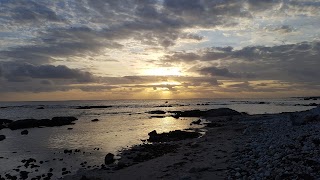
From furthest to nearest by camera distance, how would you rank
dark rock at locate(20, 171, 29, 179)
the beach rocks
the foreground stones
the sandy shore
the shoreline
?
the beach rocks, dark rock at locate(20, 171, 29, 179), the sandy shore, the shoreline, the foreground stones

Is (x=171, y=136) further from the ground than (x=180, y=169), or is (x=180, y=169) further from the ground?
(x=180, y=169)

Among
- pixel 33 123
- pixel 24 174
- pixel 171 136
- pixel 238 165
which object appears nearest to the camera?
pixel 238 165

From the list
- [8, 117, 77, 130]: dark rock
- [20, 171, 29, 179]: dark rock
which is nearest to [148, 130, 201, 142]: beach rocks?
[20, 171, 29, 179]: dark rock

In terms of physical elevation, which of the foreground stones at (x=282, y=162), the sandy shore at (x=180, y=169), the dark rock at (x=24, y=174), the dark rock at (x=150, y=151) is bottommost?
the dark rock at (x=24, y=174)

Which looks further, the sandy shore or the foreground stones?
the sandy shore

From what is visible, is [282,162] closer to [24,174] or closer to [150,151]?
[150,151]

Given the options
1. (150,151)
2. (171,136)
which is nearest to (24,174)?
(150,151)

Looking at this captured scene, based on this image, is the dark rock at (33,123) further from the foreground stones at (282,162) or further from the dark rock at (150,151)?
the foreground stones at (282,162)

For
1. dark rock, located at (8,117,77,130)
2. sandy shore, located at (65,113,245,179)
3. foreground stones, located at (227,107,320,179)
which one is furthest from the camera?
dark rock, located at (8,117,77,130)

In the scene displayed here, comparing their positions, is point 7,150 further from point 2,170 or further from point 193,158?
point 193,158

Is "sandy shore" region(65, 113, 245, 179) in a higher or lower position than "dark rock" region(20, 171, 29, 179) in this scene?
higher

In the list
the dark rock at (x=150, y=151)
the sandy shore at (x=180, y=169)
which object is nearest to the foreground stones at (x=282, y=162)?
the sandy shore at (x=180, y=169)

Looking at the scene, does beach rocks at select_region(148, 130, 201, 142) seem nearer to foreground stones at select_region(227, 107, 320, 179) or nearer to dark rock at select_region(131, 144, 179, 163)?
dark rock at select_region(131, 144, 179, 163)

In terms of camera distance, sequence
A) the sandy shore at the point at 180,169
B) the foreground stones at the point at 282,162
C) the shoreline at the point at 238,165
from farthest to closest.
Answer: the sandy shore at the point at 180,169
the shoreline at the point at 238,165
the foreground stones at the point at 282,162
